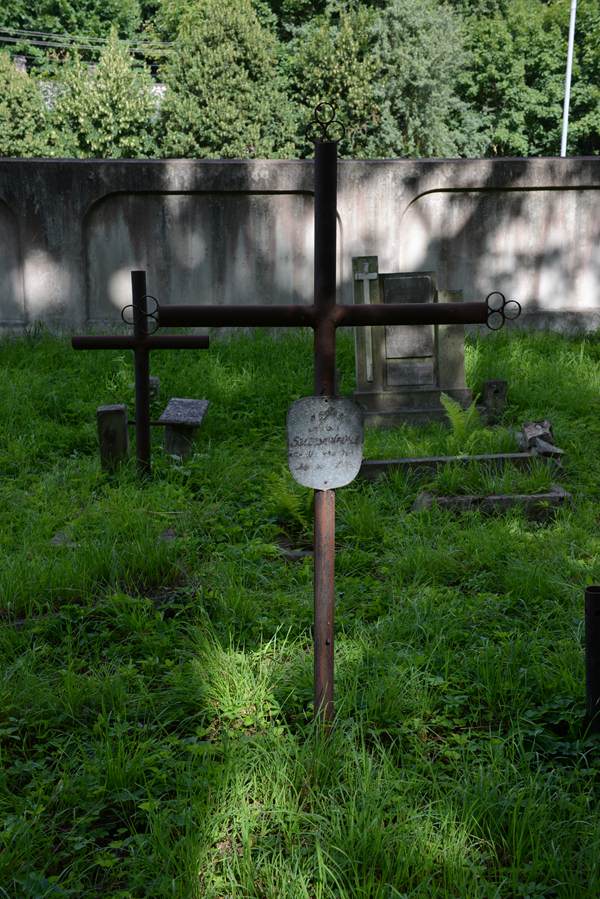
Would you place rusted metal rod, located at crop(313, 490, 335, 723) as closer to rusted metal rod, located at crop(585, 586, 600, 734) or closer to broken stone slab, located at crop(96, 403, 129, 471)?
rusted metal rod, located at crop(585, 586, 600, 734)

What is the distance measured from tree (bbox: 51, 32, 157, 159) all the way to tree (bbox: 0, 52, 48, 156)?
64cm

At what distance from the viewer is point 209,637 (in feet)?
12.6

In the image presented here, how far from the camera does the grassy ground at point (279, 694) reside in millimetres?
2562

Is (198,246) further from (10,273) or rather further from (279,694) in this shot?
(279,694)

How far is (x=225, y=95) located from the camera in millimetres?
31641

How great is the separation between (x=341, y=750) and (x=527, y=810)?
575mm

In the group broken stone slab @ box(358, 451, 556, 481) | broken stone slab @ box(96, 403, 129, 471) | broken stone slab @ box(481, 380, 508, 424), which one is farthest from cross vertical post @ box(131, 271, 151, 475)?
broken stone slab @ box(481, 380, 508, 424)

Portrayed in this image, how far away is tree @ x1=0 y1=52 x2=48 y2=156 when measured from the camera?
3127 centimetres

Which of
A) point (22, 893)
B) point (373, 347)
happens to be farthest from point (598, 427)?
point (22, 893)

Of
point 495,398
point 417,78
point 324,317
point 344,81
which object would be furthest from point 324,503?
point 417,78

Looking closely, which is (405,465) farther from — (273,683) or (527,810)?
(527,810)

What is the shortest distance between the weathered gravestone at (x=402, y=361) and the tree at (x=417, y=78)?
28124 mm

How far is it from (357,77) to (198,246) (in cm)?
2657

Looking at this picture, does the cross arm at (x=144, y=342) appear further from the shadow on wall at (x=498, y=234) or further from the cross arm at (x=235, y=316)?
the shadow on wall at (x=498, y=234)
